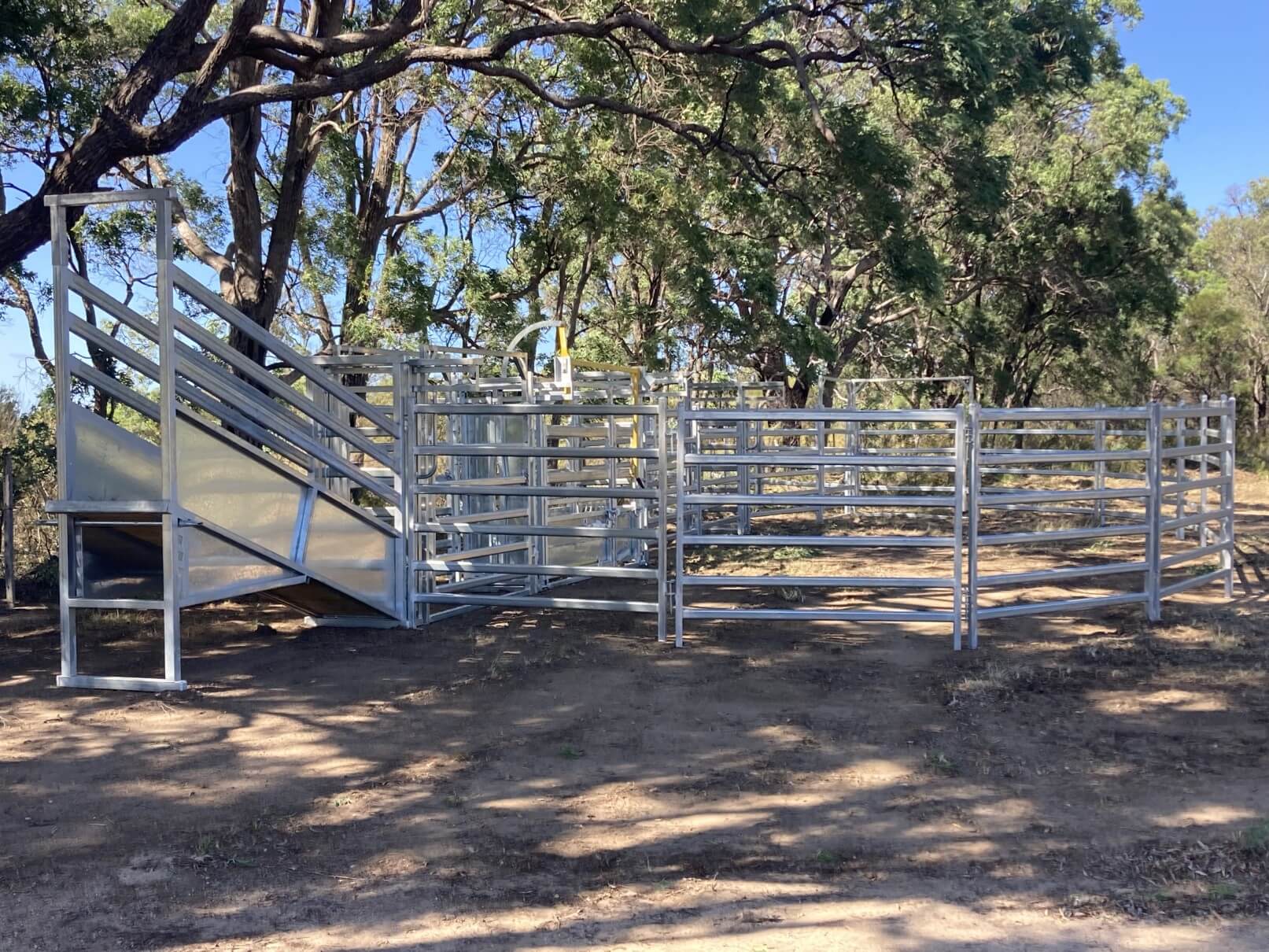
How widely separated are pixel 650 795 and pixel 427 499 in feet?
16.1

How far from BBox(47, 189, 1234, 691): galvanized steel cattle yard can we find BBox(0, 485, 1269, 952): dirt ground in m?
0.55

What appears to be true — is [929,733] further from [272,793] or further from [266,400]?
[266,400]

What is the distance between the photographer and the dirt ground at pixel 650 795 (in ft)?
12.8

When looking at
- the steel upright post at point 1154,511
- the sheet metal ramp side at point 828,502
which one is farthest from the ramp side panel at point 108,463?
the steel upright post at point 1154,511

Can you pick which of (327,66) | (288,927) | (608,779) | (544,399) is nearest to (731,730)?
(608,779)

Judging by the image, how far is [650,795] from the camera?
522 centimetres

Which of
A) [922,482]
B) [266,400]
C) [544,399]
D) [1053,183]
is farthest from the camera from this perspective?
Answer: [1053,183]

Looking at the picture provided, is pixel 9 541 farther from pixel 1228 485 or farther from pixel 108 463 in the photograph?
pixel 1228 485

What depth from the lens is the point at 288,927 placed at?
3.86 meters

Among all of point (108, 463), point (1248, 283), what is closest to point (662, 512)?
point (108, 463)

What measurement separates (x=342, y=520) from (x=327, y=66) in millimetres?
4102

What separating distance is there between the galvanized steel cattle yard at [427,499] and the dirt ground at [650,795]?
55cm

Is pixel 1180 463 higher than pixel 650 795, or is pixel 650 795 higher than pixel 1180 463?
pixel 1180 463

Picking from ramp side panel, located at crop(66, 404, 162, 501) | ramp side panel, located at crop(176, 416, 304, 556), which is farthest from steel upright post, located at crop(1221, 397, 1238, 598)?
ramp side panel, located at crop(66, 404, 162, 501)
